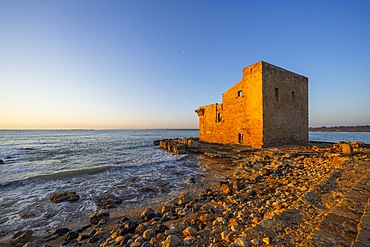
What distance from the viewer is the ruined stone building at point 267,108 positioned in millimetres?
13055

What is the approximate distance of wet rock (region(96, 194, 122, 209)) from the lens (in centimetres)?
503

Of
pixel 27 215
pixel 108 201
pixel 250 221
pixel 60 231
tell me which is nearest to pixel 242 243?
pixel 250 221

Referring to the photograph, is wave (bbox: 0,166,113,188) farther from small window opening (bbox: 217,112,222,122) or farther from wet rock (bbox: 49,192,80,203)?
small window opening (bbox: 217,112,222,122)

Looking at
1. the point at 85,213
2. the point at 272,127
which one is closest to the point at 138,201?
the point at 85,213

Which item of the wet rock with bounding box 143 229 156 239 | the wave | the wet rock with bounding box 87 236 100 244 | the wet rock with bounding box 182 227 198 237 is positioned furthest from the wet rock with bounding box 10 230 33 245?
the wave

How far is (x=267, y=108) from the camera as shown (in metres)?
13.1

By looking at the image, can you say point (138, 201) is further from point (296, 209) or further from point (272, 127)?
point (272, 127)

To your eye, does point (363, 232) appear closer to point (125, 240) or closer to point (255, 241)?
point (255, 241)

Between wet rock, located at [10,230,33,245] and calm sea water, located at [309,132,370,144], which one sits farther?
calm sea water, located at [309,132,370,144]

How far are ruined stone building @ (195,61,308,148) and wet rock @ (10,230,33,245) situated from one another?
13.5m

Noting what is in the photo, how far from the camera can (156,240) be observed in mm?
2822

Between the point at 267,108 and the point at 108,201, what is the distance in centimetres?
1259

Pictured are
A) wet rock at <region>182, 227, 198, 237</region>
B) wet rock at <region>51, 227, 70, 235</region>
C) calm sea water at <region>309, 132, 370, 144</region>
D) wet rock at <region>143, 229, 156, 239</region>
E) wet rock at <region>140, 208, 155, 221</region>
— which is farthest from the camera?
calm sea water at <region>309, 132, 370, 144</region>

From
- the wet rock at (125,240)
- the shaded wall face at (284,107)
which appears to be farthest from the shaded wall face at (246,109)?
the wet rock at (125,240)
